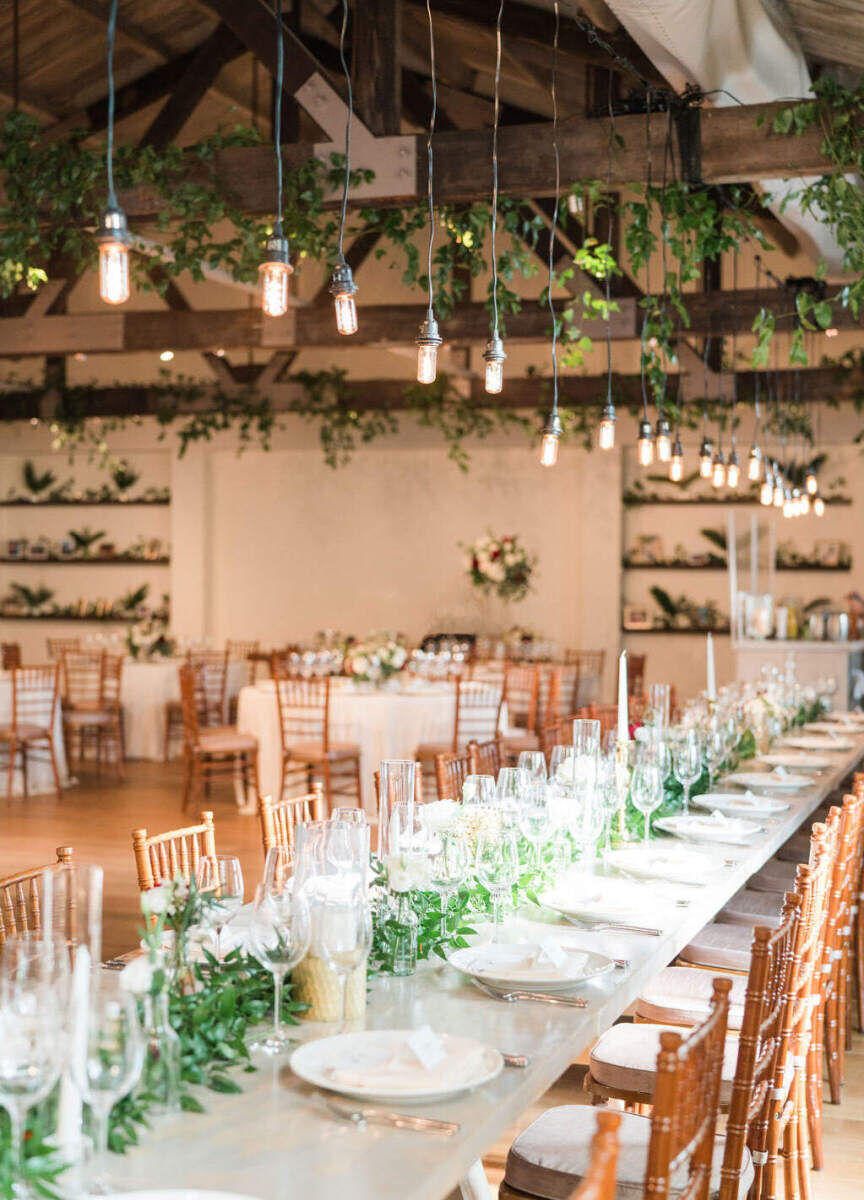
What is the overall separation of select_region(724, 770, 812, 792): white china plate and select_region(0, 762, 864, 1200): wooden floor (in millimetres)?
924

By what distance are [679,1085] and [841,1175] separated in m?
2.23

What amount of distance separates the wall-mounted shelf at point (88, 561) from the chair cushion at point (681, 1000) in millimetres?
10871

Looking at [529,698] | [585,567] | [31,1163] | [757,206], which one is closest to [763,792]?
[757,206]

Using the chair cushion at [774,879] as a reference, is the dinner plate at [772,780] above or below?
above

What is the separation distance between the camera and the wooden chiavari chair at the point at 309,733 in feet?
25.4

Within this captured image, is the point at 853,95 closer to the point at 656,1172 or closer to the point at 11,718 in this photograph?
the point at 656,1172

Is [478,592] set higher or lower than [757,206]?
lower

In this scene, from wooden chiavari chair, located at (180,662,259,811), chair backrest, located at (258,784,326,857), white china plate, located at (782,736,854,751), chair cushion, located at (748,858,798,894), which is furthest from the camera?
wooden chiavari chair, located at (180,662,259,811)

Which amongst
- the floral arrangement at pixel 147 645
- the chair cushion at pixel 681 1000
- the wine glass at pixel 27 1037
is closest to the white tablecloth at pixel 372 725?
the floral arrangement at pixel 147 645

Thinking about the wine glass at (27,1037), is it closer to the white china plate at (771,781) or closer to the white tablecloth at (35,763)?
the white china plate at (771,781)

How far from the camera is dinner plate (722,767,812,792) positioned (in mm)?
4852

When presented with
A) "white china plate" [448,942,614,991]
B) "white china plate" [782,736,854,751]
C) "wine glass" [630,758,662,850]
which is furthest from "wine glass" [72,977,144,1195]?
"white china plate" [782,736,854,751]

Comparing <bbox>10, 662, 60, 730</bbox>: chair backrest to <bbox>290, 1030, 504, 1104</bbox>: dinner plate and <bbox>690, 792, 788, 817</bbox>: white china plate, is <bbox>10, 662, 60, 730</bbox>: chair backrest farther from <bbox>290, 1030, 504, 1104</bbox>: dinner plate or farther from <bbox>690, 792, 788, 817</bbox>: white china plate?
<bbox>290, 1030, 504, 1104</bbox>: dinner plate

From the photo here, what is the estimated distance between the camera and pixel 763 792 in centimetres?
483
